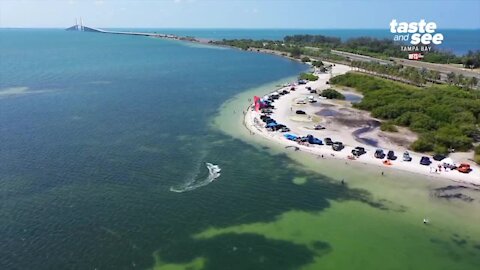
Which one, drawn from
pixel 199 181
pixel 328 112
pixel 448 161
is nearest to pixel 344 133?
pixel 328 112

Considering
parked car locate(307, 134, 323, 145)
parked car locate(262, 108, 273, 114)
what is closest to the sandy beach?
parked car locate(307, 134, 323, 145)

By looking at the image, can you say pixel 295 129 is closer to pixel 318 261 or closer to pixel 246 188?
pixel 246 188

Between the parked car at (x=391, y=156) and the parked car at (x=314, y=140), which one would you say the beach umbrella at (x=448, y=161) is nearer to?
the parked car at (x=391, y=156)

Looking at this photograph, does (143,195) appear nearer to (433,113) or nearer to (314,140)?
(314,140)

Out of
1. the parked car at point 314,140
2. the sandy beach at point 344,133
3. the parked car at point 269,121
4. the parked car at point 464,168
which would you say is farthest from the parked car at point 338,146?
the parked car at point 464,168

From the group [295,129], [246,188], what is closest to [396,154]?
[295,129]

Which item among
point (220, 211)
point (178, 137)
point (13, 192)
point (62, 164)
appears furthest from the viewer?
point (178, 137)

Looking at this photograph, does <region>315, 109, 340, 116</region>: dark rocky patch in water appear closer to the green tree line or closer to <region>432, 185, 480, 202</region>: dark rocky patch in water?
the green tree line
